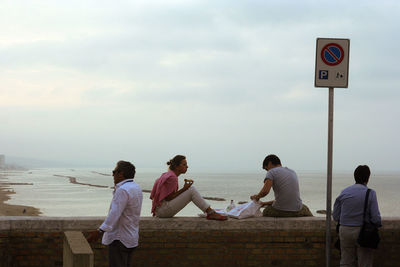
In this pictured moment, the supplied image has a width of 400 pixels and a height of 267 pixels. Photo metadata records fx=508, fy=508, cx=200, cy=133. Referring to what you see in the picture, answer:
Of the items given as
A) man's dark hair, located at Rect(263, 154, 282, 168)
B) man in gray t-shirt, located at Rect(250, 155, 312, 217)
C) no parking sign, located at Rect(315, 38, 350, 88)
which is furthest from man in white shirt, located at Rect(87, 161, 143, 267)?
no parking sign, located at Rect(315, 38, 350, 88)

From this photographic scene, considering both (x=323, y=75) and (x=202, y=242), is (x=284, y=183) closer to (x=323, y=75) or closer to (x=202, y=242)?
(x=202, y=242)

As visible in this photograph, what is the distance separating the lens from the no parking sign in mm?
5938

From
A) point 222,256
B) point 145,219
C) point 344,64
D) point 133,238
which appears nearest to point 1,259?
point 145,219

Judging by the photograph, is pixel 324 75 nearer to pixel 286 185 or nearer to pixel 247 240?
pixel 286 185

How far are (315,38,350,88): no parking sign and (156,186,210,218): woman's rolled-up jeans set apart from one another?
202 cm

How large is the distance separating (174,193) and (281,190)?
1.42 metres

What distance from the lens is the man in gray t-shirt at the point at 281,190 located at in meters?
6.61

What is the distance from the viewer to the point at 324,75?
595 centimetres

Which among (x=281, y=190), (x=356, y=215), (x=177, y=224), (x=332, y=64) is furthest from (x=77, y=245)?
(x=332, y=64)

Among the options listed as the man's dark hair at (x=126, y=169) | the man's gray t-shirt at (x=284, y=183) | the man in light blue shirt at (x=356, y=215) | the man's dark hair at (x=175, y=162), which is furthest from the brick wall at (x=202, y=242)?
the man's dark hair at (x=126, y=169)

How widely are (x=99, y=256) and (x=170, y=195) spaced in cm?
118

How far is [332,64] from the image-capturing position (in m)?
5.95

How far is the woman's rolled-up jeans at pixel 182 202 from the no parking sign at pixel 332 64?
2.02m

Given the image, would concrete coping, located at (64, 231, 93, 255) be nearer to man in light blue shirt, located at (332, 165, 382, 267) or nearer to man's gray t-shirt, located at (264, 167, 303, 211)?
man in light blue shirt, located at (332, 165, 382, 267)
